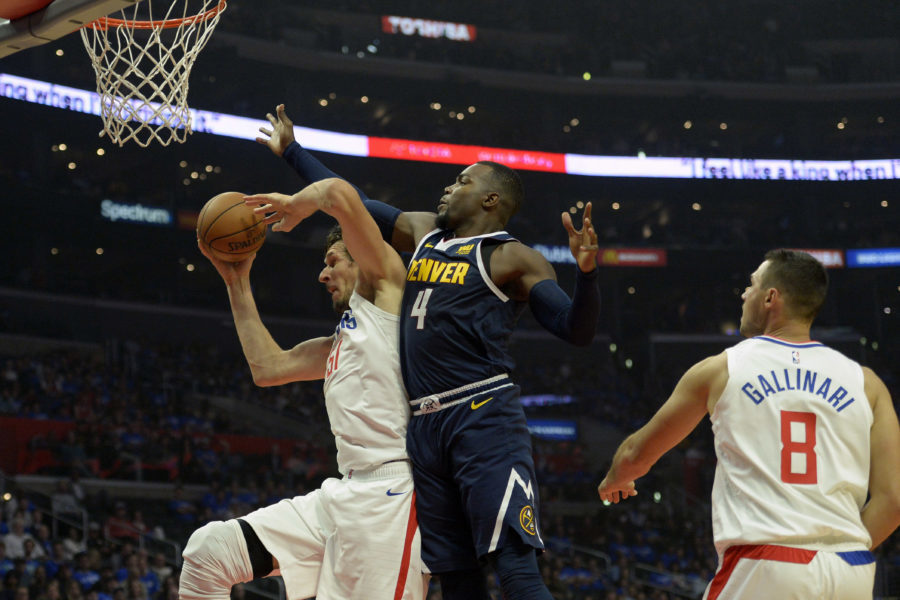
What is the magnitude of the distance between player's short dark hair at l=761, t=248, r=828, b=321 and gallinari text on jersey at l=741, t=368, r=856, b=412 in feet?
0.77

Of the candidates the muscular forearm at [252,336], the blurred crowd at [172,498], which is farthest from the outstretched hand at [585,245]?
the blurred crowd at [172,498]

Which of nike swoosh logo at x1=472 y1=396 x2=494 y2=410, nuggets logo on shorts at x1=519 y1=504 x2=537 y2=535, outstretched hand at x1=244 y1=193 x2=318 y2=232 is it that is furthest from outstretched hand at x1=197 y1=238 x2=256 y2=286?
nuggets logo on shorts at x1=519 y1=504 x2=537 y2=535

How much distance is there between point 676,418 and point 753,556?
0.49 meters

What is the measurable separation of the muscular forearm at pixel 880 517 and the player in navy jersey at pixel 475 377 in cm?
107

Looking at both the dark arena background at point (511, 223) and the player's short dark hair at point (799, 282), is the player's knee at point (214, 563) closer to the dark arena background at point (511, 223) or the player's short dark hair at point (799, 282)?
the player's short dark hair at point (799, 282)

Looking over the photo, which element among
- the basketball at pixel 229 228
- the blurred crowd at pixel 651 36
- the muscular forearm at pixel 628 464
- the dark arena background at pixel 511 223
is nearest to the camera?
the muscular forearm at pixel 628 464

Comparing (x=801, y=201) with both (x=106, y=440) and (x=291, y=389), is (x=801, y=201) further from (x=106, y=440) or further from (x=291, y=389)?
(x=106, y=440)

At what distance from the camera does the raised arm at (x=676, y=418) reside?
10.3 feet

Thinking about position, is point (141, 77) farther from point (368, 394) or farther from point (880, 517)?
point (880, 517)

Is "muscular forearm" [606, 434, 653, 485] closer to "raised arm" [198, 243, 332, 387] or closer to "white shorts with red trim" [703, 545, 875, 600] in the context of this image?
"white shorts with red trim" [703, 545, 875, 600]

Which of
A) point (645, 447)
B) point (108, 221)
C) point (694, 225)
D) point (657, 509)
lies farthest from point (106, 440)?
point (694, 225)

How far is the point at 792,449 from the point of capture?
9.85 feet

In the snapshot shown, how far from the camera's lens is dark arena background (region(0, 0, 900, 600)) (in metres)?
17.4

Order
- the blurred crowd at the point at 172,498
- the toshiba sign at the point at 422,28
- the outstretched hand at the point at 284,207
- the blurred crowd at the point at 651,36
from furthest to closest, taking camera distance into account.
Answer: the blurred crowd at the point at 651,36, the toshiba sign at the point at 422,28, the blurred crowd at the point at 172,498, the outstretched hand at the point at 284,207
